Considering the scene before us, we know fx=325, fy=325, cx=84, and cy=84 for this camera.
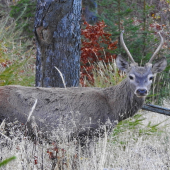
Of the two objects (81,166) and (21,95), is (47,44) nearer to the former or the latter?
(21,95)

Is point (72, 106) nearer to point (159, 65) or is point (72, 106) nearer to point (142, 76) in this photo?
point (142, 76)

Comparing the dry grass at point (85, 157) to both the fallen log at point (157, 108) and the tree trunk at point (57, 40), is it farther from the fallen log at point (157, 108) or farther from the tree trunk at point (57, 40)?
the tree trunk at point (57, 40)

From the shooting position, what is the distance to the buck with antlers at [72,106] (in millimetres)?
4801

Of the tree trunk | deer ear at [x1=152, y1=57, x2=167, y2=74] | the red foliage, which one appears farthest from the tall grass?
the red foliage

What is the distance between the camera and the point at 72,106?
4.97 meters

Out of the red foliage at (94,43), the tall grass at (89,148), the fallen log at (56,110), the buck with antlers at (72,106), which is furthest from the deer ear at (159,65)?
the red foliage at (94,43)

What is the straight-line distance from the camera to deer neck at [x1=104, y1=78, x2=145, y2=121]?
520 cm

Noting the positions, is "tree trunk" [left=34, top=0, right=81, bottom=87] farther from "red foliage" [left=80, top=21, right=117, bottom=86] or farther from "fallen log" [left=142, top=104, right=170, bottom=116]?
"red foliage" [left=80, top=21, right=117, bottom=86]

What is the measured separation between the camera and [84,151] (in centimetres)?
488

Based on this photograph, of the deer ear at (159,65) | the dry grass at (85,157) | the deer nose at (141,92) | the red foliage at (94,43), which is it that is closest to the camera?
the dry grass at (85,157)

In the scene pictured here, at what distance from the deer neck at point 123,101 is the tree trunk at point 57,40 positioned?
1179mm

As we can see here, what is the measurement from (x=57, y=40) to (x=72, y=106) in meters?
1.63

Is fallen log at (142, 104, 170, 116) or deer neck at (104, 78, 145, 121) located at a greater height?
deer neck at (104, 78, 145, 121)

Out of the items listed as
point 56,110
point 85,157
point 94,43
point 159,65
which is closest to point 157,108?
point 159,65
